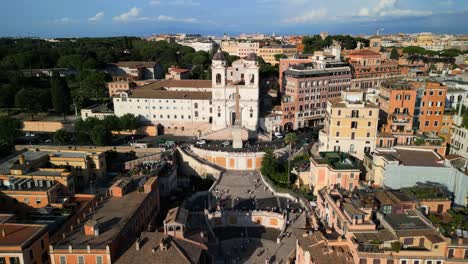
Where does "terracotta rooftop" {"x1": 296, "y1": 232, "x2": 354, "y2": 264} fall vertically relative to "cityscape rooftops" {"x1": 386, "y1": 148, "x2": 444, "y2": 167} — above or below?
below

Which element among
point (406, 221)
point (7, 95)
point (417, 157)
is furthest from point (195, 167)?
point (7, 95)

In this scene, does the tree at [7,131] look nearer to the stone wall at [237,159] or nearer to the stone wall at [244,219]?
the stone wall at [237,159]

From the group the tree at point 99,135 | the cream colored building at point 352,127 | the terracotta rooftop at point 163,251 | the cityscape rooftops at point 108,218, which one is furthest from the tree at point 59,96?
the terracotta rooftop at point 163,251

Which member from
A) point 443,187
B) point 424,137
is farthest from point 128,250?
point 424,137

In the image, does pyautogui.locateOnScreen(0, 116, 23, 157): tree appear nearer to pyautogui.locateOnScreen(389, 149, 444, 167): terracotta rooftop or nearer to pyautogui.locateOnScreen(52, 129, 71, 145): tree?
pyautogui.locateOnScreen(52, 129, 71, 145): tree

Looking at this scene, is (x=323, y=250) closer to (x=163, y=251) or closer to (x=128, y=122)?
(x=163, y=251)

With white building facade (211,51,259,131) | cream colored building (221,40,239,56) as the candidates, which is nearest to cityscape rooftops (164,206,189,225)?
white building facade (211,51,259,131)

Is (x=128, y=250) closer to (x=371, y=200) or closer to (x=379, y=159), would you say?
(x=371, y=200)

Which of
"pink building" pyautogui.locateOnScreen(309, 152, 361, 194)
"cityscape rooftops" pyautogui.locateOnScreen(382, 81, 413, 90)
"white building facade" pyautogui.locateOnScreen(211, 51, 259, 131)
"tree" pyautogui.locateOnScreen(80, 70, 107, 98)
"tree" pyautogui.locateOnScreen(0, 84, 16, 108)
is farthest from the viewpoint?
"tree" pyautogui.locateOnScreen(80, 70, 107, 98)

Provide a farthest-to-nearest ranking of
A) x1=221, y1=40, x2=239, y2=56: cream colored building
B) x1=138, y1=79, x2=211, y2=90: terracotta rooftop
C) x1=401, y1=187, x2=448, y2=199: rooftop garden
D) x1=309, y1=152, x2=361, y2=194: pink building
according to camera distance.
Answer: x1=221, y1=40, x2=239, y2=56: cream colored building, x1=138, y1=79, x2=211, y2=90: terracotta rooftop, x1=309, y1=152, x2=361, y2=194: pink building, x1=401, y1=187, x2=448, y2=199: rooftop garden
